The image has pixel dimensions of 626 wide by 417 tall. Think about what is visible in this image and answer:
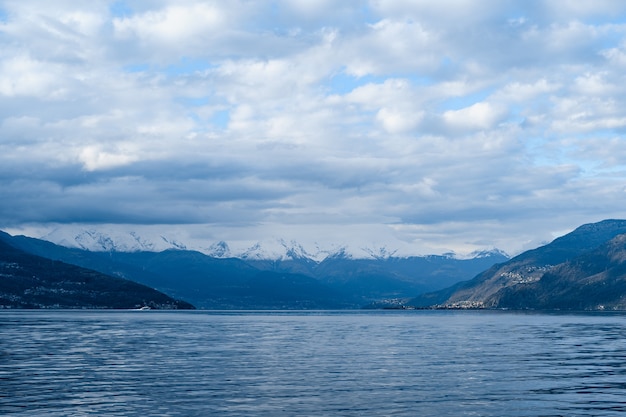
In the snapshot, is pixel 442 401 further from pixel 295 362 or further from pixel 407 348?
pixel 407 348

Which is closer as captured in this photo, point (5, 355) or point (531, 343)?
point (5, 355)

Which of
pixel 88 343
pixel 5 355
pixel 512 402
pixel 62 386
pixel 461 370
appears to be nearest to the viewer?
pixel 512 402

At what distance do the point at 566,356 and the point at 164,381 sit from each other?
73639mm

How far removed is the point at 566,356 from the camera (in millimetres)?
132250

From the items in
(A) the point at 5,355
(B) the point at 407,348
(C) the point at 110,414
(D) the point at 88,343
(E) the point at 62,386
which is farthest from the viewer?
(D) the point at 88,343

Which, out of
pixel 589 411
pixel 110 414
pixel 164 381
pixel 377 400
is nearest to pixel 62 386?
pixel 164 381

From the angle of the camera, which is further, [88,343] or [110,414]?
[88,343]

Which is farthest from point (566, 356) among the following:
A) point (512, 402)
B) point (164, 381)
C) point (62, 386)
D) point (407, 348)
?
point (62, 386)

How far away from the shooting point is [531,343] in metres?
168

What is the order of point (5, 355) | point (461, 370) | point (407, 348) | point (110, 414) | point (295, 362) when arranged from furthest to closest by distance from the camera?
point (407, 348) → point (5, 355) → point (295, 362) → point (461, 370) → point (110, 414)

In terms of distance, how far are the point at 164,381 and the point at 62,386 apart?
1213 cm

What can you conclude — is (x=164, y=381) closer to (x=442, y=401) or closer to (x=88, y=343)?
(x=442, y=401)

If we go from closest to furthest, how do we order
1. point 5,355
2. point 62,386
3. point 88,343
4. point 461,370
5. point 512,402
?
point 512,402
point 62,386
point 461,370
point 5,355
point 88,343

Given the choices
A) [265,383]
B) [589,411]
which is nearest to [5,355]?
[265,383]
